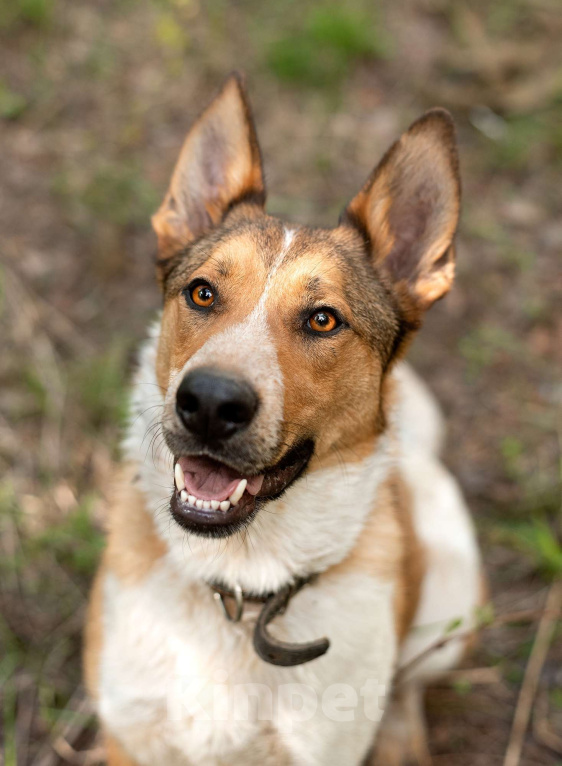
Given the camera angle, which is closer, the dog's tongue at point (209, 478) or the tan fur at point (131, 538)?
the dog's tongue at point (209, 478)

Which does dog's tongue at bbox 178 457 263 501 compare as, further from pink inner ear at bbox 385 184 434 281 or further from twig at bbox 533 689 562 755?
twig at bbox 533 689 562 755

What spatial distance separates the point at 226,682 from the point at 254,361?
4.62 feet

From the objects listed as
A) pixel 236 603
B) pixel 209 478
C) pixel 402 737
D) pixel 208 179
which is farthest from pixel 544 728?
pixel 208 179

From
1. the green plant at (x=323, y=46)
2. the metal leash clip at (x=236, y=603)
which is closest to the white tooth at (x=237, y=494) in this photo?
the metal leash clip at (x=236, y=603)

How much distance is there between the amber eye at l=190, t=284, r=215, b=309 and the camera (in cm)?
274

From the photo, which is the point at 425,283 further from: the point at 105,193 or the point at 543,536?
the point at 105,193

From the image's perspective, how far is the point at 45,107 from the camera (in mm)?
6191

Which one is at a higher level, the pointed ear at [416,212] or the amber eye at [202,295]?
the pointed ear at [416,212]

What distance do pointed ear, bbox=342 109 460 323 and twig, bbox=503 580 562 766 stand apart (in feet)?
6.83

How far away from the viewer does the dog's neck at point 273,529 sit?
2.81 m

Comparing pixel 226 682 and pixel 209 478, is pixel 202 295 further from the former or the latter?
pixel 226 682

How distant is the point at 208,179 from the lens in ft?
10.6

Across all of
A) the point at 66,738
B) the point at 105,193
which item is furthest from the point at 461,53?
the point at 66,738

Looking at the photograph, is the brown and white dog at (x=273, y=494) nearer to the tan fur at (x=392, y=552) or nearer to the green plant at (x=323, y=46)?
the tan fur at (x=392, y=552)
